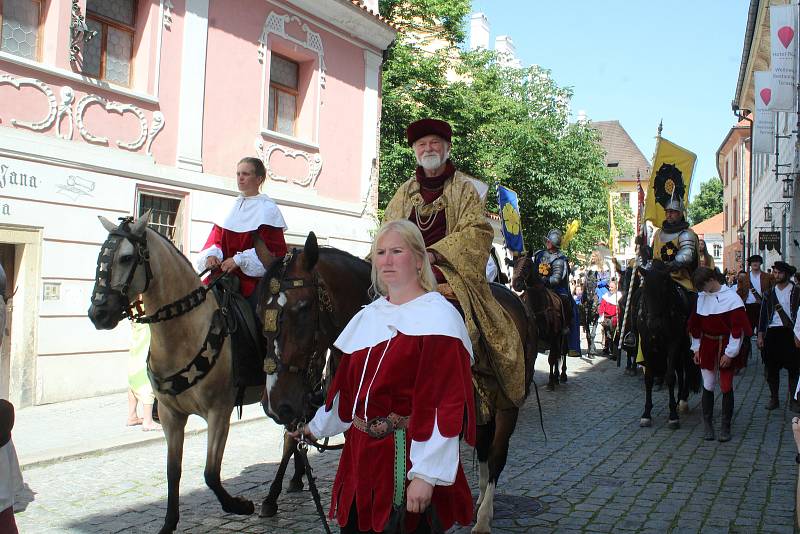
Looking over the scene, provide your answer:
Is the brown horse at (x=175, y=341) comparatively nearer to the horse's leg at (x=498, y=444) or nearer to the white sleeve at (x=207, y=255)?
the white sleeve at (x=207, y=255)

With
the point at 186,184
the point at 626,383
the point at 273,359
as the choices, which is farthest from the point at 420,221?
the point at 626,383

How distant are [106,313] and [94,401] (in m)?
6.68

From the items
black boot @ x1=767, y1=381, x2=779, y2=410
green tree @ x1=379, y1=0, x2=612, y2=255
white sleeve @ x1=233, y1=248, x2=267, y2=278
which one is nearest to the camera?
white sleeve @ x1=233, y1=248, x2=267, y2=278

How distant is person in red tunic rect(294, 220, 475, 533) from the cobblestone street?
245cm

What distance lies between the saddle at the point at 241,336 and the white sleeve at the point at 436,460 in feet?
9.35

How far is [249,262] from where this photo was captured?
5434mm

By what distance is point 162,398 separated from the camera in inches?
195

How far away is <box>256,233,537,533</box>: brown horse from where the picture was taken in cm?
373

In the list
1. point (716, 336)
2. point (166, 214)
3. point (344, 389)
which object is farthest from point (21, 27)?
point (716, 336)

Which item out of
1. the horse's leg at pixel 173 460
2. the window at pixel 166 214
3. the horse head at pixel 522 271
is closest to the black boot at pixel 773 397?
the horse head at pixel 522 271

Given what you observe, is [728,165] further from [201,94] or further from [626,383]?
[201,94]

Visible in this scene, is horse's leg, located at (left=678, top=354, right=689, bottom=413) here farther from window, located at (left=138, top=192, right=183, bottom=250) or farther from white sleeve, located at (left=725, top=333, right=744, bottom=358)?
window, located at (left=138, top=192, right=183, bottom=250)

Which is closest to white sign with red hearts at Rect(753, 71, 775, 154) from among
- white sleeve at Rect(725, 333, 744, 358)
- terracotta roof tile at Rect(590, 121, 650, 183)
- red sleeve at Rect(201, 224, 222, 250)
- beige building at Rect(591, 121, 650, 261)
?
white sleeve at Rect(725, 333, 744, 358)

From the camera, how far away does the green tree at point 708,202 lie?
82.4 metres
